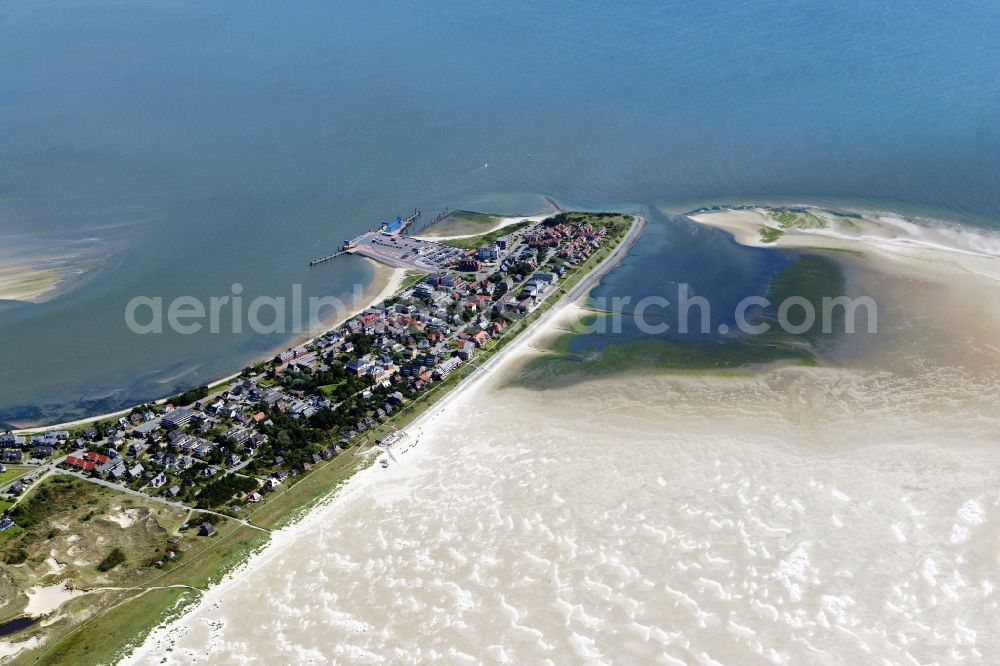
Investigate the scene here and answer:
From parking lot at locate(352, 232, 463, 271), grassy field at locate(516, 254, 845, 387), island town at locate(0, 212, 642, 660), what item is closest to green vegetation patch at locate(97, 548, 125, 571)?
island town at locate(0, 212, 642, 660)

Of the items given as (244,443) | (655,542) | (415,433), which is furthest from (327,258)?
(655,542)

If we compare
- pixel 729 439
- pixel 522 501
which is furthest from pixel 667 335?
pixel 522 501

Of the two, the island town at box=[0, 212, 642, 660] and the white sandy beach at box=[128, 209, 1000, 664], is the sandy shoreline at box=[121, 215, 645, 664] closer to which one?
the white sandy beach at box=[128, 209, 1000, 664]

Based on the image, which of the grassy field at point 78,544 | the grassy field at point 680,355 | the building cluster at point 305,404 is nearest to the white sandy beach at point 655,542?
the grassy field at point 680,355

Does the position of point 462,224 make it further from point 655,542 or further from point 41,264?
point 655,542

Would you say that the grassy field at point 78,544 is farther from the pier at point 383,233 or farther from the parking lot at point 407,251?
the parking lot at point 407,251
